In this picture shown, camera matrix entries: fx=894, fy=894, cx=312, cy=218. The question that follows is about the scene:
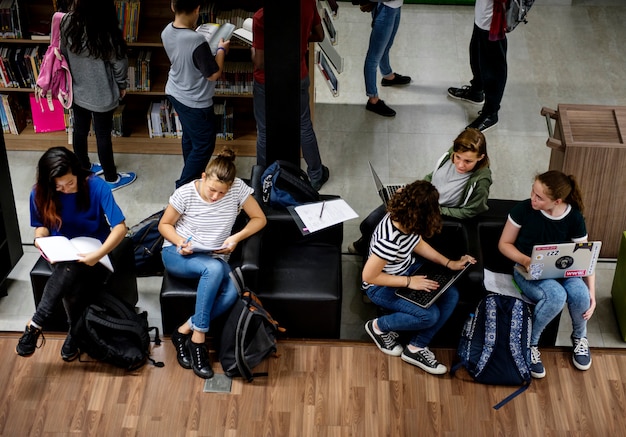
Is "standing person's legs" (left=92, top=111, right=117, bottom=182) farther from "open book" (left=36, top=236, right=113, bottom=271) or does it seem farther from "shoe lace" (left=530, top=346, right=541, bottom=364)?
"shoe lace" (left=530, top=346, right=541, bottom=364)

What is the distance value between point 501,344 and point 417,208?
944mm

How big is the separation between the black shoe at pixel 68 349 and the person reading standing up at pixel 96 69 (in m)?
1.79

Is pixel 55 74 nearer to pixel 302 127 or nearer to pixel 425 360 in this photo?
pixel 302 127

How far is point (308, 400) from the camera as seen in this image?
4.84m

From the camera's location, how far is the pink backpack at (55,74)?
5848 mm

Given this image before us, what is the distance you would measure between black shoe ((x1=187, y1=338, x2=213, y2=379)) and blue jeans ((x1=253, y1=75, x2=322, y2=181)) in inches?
55.4

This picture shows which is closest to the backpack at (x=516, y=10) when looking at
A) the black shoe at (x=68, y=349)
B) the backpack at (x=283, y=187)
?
the backpack at (x=283, y=187)

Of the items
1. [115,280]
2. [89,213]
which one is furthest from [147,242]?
[89,213]

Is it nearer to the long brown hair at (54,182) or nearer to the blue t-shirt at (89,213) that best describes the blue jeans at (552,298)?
the blue t-shirt at (89,213)

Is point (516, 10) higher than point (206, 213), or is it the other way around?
point (516, 10)

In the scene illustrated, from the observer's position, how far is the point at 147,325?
4988mm

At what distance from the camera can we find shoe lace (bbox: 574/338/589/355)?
16.6 ft

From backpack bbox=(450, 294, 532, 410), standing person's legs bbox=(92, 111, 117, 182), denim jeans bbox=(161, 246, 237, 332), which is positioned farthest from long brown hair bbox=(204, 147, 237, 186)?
standing person's legs bbox=(92, 111, 117, 182)

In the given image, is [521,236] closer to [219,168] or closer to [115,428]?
[219,168]
